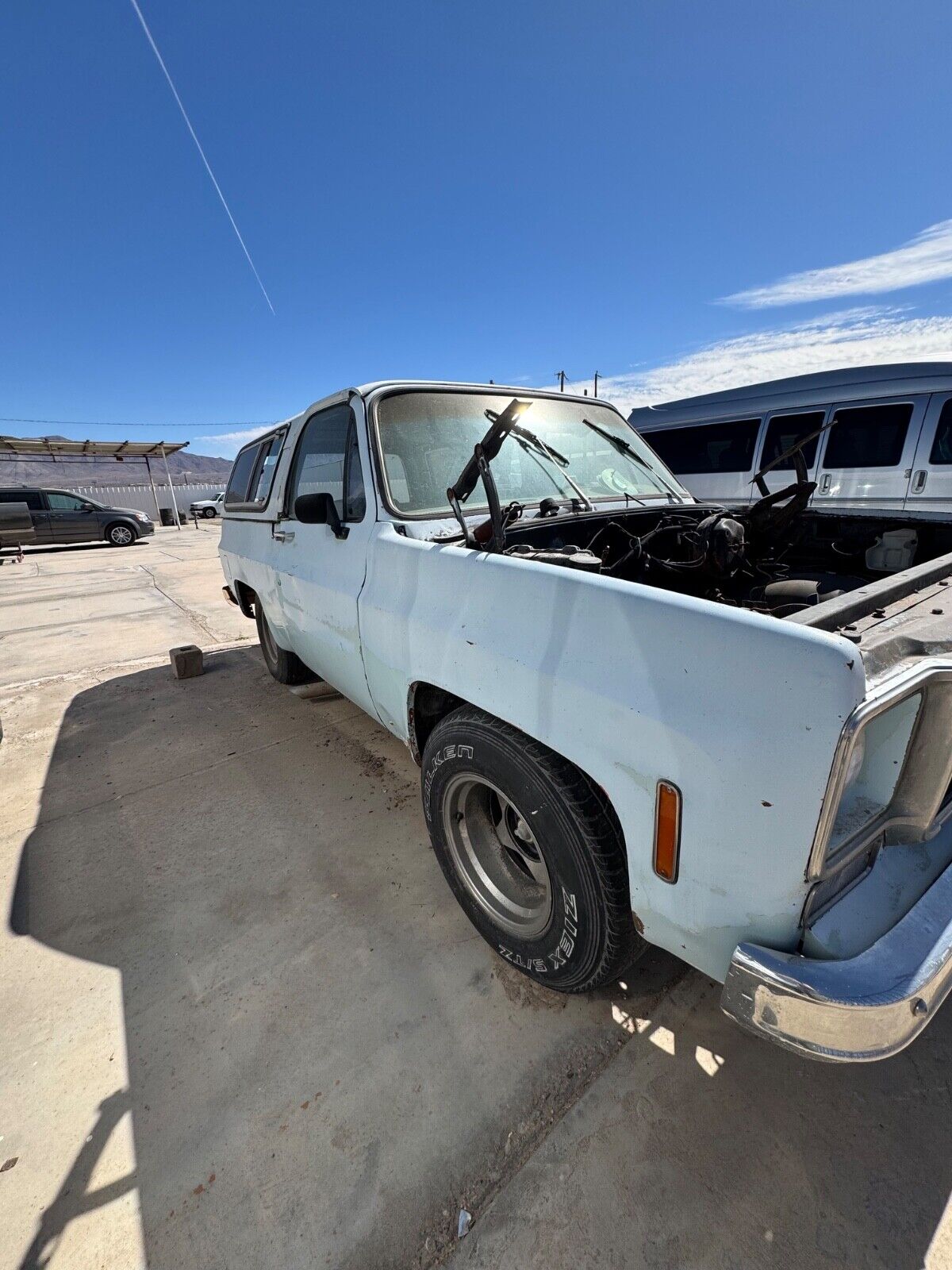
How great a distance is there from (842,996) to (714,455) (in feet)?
26.0

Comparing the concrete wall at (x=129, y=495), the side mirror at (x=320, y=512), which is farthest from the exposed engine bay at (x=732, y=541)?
the concrete wall at (x=129, y=495)

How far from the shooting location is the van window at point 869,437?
5.99 metres

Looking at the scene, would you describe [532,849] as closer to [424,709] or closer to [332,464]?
[424,709]

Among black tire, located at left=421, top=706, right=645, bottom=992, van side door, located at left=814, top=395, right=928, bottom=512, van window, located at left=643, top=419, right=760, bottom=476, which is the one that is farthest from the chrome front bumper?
van window, located at left=643, top=419, right=760, bottom=476

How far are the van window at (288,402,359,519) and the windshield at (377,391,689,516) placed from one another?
0.40 m

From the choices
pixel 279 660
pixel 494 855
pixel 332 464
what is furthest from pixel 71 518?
pixel 494 855

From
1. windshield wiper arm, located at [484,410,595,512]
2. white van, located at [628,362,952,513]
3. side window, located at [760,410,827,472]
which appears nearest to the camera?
windshield wiper arm, located at [484,410,595,512]

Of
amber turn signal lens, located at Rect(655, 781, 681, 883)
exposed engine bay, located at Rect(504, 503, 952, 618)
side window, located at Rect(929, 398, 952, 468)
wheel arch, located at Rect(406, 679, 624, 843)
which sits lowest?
wheel arch, located at Rect(406, 679, 624, 843)

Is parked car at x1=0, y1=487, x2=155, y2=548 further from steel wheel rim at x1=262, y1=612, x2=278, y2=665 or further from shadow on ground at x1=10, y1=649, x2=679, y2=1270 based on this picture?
shadow on ground at x1=10, y1=649, x2=679, y2=1270

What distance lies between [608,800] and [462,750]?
1.64 feet

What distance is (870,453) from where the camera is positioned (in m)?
6.23

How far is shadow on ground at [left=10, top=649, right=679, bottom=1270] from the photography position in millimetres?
1365

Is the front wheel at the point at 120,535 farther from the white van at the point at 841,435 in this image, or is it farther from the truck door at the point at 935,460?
the truck door at the point at 935,460

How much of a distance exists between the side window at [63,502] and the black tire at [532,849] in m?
19.0
